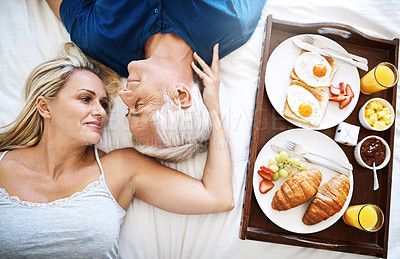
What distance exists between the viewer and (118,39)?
1.32 meters

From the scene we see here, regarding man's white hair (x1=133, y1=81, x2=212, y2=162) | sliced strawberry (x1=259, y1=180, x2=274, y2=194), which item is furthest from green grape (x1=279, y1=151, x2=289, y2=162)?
man's white hair (x1=133, y1=81, x2=212, y2=162)

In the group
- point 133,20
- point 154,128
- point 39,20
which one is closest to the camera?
point 154,128

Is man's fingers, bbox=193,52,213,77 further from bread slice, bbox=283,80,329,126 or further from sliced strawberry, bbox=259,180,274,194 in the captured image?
sliced strawberry, bbox=259,180,274,194

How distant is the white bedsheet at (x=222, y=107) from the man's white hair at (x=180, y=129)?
11cm

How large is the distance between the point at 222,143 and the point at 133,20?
71 cm

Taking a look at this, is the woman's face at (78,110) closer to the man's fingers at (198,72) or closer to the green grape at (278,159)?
the man's fingers at (198,72)

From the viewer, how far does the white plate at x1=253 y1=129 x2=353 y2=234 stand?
130 cm

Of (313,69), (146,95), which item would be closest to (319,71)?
(313,69)

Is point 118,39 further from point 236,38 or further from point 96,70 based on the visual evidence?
point 236,38

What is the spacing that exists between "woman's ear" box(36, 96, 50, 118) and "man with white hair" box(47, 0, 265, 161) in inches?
12.7

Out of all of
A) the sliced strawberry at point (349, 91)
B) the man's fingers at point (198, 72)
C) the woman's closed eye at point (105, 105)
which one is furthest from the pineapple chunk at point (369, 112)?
the woman's closed eye at point (105, 105)

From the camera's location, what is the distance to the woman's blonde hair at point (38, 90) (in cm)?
128

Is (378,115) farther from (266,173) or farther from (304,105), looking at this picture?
(266,173)

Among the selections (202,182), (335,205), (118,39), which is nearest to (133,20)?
(118,39)
